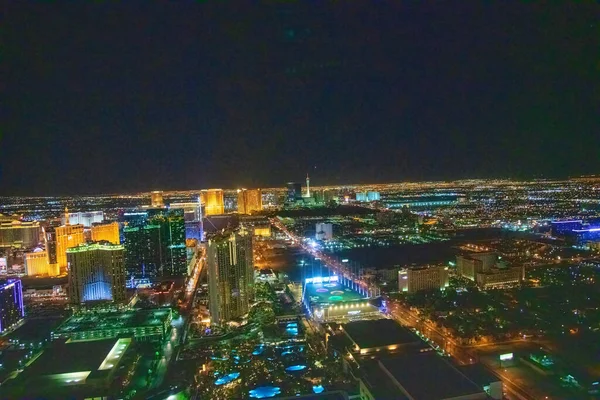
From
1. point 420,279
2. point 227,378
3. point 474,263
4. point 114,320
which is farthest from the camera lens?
point 474,263

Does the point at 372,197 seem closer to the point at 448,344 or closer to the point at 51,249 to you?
the point at 51,249

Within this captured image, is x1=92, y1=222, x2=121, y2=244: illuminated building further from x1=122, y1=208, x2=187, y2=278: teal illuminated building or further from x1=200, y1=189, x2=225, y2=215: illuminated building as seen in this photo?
x1=200, y1=189, x2=225, y2=215: illuminated building

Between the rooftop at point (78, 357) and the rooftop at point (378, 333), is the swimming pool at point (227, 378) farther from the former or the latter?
the rooftop at point (378, 333)

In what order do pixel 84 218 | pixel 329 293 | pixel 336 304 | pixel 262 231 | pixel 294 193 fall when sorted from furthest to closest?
pixel 294 193 < pixel 262 231 < pixel 84 218 < pixel 329 293 < pixel 336 304

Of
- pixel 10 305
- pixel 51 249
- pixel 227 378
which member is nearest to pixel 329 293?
pixel 227 378

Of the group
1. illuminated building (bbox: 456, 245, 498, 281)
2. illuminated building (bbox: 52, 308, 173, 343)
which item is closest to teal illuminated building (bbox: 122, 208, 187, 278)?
illuminated building (bbox: 52, 308, 173, 343)

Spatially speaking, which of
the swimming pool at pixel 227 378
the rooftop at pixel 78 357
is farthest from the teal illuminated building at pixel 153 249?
the swimming pool at pixel 227 378
